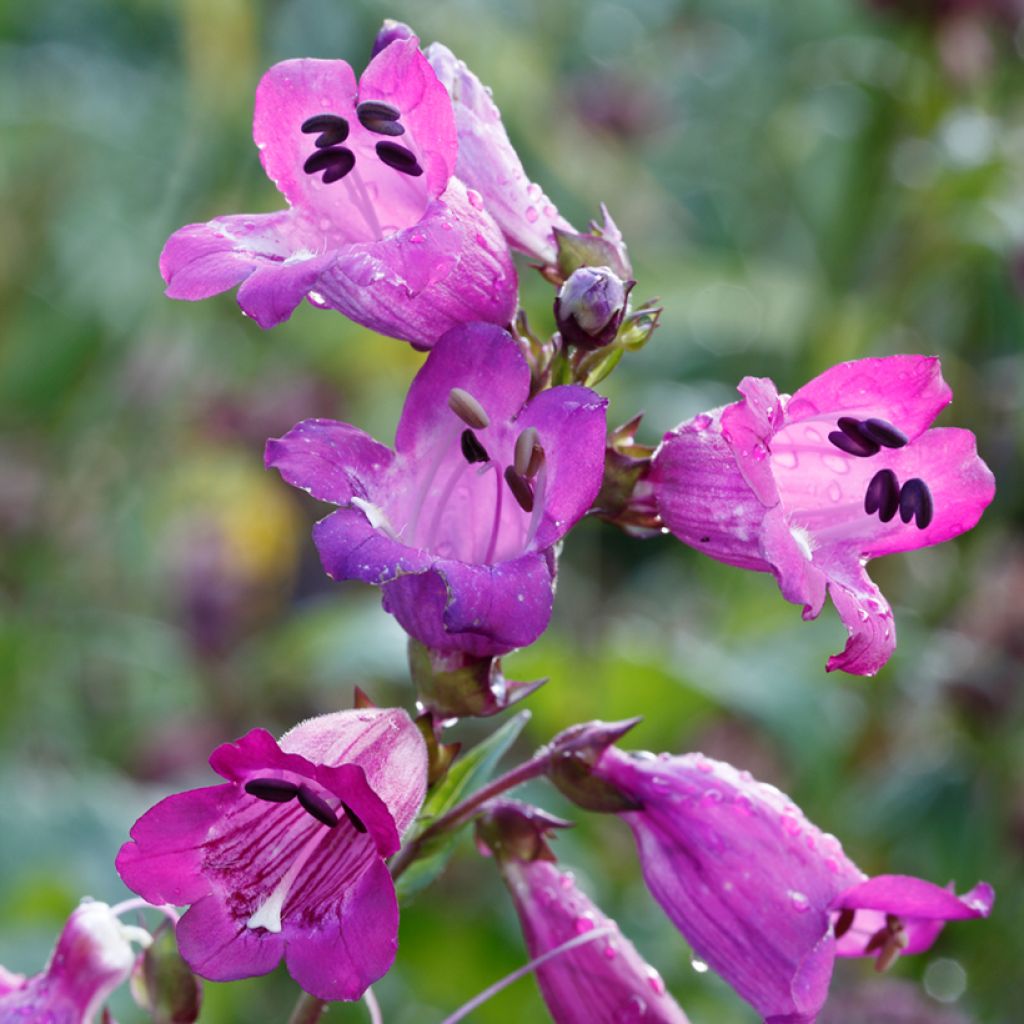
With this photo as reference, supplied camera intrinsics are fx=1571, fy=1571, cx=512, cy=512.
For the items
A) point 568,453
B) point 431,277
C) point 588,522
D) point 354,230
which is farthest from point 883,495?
point 588,522

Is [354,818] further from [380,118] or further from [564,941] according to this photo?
[380,118]

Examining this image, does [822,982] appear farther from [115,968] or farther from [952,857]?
[952,857]

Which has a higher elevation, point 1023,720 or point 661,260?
point 661,260

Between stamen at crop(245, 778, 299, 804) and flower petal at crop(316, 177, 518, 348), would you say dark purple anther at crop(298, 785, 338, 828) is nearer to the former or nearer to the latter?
stamen at crop(245, 778, 299, 804)

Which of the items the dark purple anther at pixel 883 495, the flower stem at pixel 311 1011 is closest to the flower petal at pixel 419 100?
the dark purple anther at pixel 883 495

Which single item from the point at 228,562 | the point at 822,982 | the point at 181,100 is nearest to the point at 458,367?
the point at 822,982

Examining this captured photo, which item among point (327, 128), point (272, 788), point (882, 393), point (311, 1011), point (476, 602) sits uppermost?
point (327, 128)

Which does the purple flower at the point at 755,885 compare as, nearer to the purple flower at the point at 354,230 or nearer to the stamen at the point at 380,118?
the purple flower at the point at 354,230
